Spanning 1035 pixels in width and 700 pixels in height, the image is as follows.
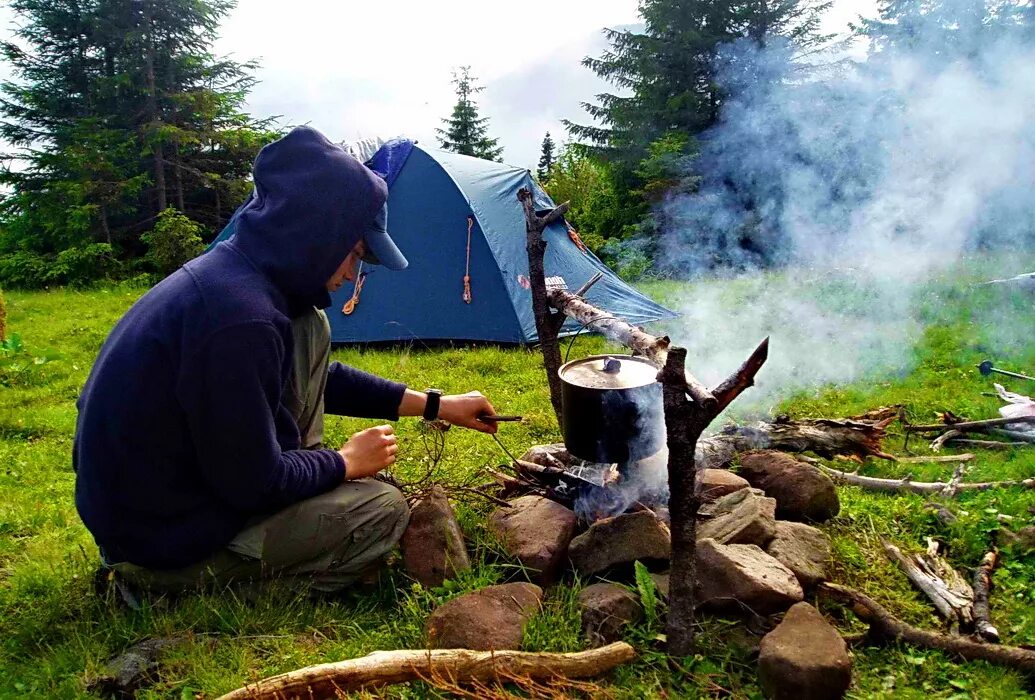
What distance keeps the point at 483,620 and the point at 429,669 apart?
0.26 metres

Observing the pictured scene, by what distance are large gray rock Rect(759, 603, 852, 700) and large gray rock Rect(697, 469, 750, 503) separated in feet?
3.49

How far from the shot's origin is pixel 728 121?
13.0m

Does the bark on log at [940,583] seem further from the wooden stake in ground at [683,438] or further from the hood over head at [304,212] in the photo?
the hood over head at [304,212]

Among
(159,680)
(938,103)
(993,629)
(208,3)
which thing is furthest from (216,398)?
(208,3)

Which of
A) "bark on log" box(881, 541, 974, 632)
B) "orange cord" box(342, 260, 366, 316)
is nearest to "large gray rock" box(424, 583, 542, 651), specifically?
"bark on log" box(881, 541, 974, 632)

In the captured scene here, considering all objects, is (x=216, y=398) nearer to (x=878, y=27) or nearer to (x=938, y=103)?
(x=938, y=103)

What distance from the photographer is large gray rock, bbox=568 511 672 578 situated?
273cm

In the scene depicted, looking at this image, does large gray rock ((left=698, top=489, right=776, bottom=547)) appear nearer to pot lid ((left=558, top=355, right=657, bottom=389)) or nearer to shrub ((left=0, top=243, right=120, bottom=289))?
pot lid ((left=558, top=355, right=657, bottom=389))

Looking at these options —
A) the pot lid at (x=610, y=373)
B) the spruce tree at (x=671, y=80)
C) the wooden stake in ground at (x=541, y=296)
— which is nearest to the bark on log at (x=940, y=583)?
the pot lid at (x=610, y=373)

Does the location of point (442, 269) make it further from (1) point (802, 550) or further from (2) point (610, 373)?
(1) point (802, 550)

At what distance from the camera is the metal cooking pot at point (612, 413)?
9.27ft

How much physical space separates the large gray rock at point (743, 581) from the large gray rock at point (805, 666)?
25cm

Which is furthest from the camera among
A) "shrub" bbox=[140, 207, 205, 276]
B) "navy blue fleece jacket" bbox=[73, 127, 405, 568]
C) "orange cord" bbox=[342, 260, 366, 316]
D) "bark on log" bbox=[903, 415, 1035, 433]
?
"shrub" bbox=[140, 207, 205, 276]

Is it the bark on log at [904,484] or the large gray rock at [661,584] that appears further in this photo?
the bark on log at [904,484]
